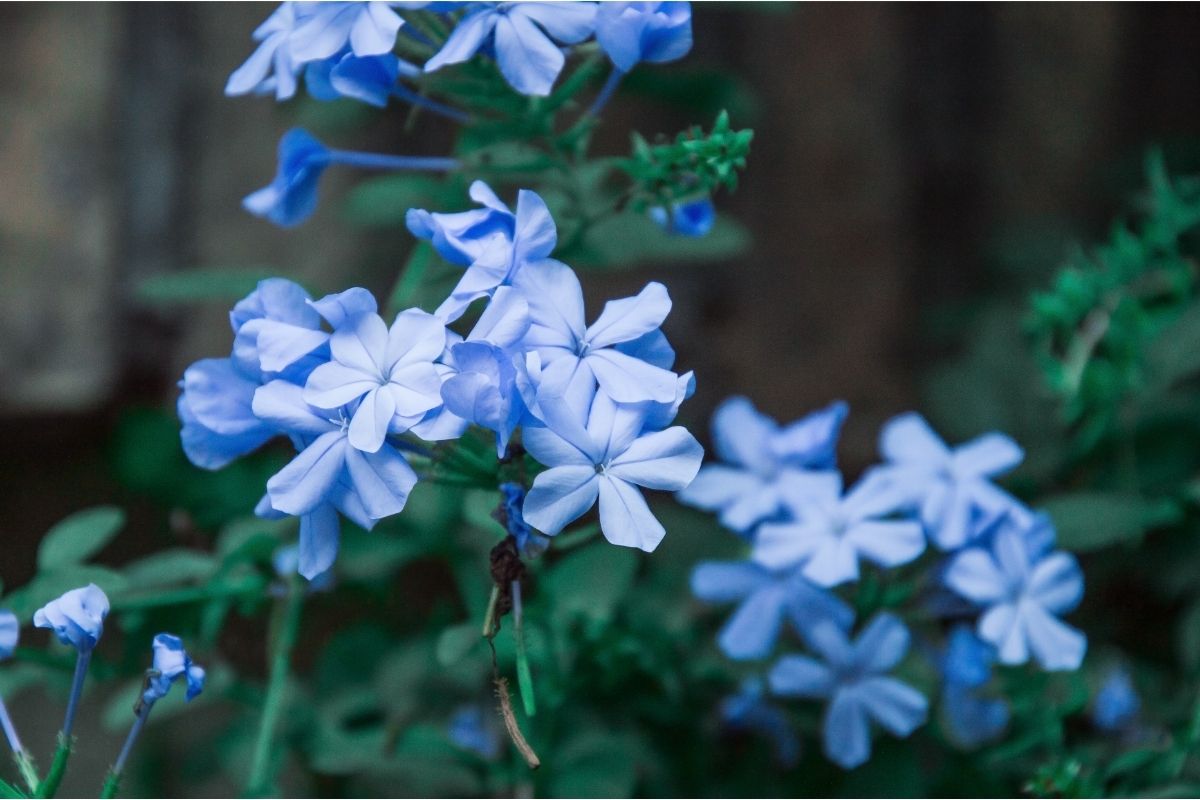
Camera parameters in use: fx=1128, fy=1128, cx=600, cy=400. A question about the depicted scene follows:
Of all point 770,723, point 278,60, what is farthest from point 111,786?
point 770,723

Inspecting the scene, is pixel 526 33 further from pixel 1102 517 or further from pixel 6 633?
pixel 1102 517

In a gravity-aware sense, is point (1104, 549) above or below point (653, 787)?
above

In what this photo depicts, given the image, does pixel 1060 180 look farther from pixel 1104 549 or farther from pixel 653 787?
pixel 653 787

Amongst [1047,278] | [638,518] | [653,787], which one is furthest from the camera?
[1047,278]

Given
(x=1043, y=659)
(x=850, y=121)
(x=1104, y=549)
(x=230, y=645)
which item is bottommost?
(x=230, y=645)

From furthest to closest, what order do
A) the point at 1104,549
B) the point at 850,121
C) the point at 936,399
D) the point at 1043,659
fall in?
1. the point at 850,121
2. the point at 936,399
3. the point at 1104,549
4. the point at 1043,659

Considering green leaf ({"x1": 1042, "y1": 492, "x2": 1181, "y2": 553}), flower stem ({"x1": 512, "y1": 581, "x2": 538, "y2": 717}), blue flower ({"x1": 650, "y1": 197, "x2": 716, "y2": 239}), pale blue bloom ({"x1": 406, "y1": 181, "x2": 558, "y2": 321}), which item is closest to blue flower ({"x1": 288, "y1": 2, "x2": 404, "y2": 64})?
pale blue bloom ({"x1": 406, "y1": 181, "x2": 558, "y2": 321})

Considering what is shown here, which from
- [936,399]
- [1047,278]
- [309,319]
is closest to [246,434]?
[309,319]
